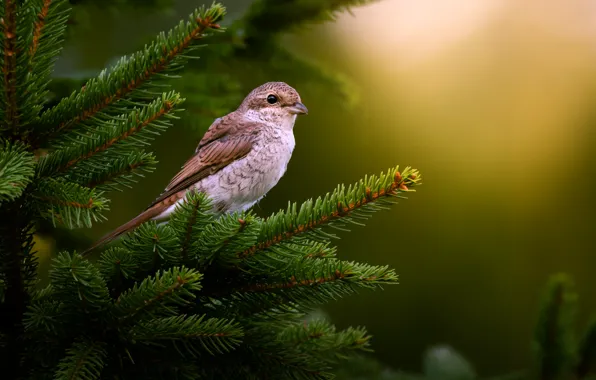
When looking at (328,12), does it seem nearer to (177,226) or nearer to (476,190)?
(177,226)

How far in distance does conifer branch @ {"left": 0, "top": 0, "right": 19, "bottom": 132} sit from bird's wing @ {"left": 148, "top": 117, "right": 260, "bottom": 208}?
133 centimetres

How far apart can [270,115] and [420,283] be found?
3.02 m

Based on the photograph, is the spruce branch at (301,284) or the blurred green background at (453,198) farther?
the blurred green background at (453,198)

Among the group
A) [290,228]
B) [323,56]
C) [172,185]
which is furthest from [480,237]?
[290,228]

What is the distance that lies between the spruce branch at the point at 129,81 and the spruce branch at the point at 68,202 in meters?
0.15

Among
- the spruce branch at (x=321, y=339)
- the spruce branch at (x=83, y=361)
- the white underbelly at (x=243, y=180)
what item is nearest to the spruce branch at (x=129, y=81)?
the spruce branch at (x=83, y=361)

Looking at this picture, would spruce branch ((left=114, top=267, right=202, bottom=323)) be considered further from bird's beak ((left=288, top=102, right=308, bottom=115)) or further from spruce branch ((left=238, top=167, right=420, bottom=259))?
bird's beak ((left=288, top=102, right=308, bottom=115))

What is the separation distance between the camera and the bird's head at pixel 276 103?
11.7 feet

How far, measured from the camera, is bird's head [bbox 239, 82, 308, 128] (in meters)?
3.55

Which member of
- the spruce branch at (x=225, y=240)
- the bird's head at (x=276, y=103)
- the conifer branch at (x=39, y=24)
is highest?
the bird's head at (x=276, y=103)

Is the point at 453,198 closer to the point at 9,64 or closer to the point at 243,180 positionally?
the point at 243,180

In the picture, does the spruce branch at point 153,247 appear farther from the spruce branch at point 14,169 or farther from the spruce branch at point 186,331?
the spruce branch at point 14,169

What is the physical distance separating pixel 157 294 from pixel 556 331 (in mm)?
1813

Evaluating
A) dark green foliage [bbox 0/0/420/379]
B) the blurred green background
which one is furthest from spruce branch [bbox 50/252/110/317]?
the blurred green background
